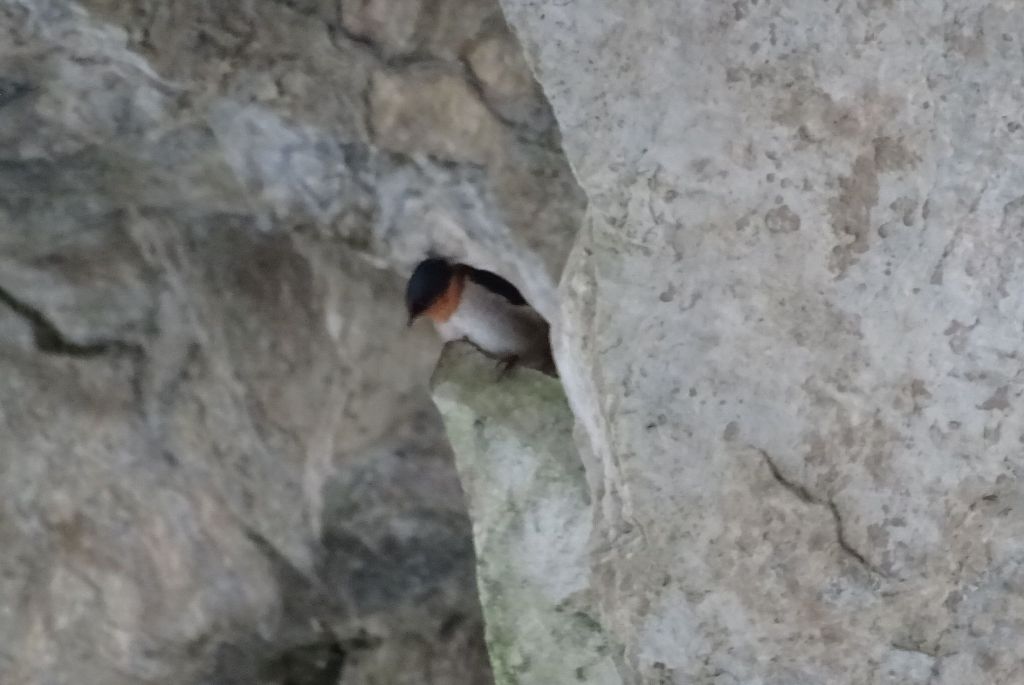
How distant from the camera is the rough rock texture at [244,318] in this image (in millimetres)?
913

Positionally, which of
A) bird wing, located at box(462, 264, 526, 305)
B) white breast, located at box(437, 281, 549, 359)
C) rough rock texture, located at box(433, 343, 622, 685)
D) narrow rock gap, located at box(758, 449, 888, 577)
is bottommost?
rough rock texture, located at box(433, 343, 622, 685)

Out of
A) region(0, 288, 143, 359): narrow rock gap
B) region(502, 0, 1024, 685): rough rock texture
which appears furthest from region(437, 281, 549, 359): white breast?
region(0, 288, 143, 359): narrow rock gap

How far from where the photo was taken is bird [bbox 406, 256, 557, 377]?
104 cm

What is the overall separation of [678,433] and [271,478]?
76cm

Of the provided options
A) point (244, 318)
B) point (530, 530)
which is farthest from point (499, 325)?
point (244, 318)

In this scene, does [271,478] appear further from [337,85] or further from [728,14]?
[728,14]

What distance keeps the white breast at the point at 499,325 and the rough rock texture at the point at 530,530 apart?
85 mm

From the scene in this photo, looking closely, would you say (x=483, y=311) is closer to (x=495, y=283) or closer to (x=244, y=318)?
(x=495, y=283)

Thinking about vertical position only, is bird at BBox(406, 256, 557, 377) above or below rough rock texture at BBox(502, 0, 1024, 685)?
below

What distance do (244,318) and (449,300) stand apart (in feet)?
1.08

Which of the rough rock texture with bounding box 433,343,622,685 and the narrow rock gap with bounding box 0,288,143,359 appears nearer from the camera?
the rough rock texture with bounding box 433,343,622,685

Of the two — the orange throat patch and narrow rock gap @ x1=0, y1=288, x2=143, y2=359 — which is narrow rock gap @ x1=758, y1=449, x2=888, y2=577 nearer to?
the orange throat patch

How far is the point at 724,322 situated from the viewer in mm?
666

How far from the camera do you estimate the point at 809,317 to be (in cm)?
66
